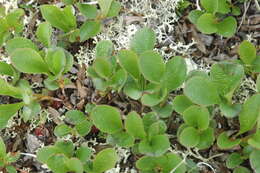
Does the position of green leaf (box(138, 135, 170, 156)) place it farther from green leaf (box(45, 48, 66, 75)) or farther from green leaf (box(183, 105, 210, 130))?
green leaf (box(45, 48, 66, 75))

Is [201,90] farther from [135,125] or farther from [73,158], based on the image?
[73,158]

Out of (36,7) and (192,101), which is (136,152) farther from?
(36,7)

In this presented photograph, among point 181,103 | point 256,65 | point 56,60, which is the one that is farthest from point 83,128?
point 256,65

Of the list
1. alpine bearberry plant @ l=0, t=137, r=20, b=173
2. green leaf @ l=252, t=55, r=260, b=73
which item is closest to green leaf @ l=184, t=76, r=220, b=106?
green leaf @ l=252, t=55, r=260, b=73

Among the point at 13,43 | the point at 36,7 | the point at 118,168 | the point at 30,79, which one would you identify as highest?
the point at 36,7

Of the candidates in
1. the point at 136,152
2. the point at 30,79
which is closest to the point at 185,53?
the point at 136,152

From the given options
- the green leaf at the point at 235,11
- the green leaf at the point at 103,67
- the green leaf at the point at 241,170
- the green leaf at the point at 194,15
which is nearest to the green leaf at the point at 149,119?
the green leaf at the point at 103,67
